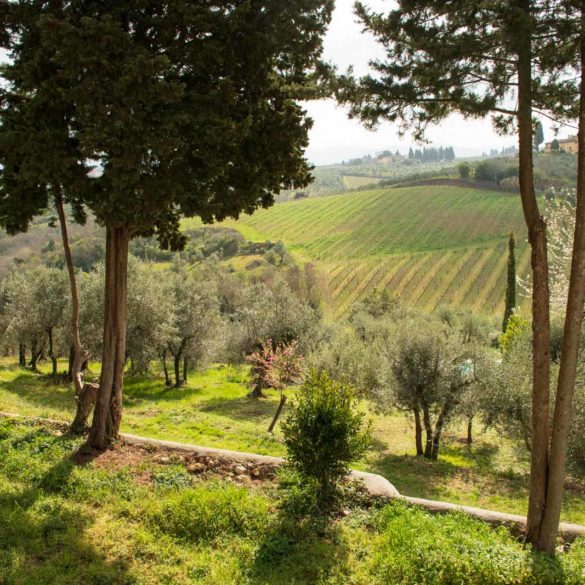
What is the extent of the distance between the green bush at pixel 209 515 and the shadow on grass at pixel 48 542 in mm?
1110

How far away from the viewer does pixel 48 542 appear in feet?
24.1

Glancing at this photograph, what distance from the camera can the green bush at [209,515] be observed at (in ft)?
25.9

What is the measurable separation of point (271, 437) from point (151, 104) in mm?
12981

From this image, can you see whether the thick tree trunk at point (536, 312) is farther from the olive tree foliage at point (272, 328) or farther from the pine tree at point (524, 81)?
the olive tree foliage at point (272, 328)

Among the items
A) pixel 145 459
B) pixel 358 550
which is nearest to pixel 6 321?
pixel 145 459

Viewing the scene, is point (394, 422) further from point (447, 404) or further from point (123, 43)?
point (123, 43)

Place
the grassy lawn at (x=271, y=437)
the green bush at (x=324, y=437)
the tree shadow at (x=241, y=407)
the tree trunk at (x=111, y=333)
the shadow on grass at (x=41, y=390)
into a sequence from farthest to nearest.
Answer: the tree shadow at (x=241, y=407), the shadow on grass at (x=41, y=390), the grassy lawn at (x=271, y=437), the tree trunk at (x=111, y=333), the green bush at (x=324, y=437)

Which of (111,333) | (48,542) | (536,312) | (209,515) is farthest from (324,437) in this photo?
(111,333)

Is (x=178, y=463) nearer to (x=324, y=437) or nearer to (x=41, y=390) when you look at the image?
(x=324, y=437)

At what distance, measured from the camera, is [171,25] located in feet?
30.0

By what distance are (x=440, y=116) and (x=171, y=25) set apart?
548 cm

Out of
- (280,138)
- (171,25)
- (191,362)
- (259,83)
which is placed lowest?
(191,362)

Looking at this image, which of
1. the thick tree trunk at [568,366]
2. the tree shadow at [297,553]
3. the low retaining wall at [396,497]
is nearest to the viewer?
the tree shadow at [297,553]

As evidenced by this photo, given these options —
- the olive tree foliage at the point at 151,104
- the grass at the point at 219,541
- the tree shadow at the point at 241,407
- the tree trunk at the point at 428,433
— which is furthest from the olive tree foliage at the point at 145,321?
the grass at the point at 219,541
